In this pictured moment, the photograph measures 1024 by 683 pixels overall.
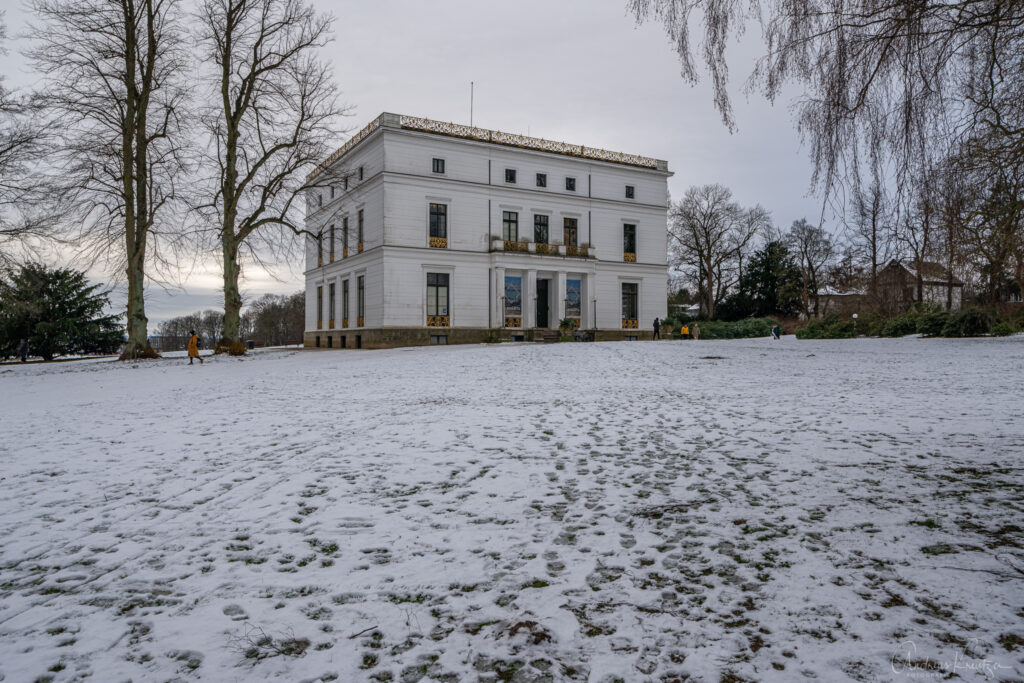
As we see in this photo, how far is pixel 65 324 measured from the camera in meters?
30.5

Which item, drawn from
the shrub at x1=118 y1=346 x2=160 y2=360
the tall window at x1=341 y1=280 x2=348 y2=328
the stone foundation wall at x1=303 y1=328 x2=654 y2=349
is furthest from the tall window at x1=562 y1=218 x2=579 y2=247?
the shrub at x1=118 y1=346 x2=160 y2=360

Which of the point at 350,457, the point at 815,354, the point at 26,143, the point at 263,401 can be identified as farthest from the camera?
the point at 815,354

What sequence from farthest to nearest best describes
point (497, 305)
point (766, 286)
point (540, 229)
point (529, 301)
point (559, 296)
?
point (766, 286)
point (540, 229)
point (559, 296)
point (529, 301)
point (497, 305)

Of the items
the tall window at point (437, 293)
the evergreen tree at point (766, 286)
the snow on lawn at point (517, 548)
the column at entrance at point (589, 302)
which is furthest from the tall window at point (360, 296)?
the evergreen tree at point (766, 286)

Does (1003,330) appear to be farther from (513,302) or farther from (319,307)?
(319,307)

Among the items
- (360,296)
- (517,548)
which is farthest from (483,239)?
(517,548)

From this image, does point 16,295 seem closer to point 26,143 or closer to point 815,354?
point 26,143

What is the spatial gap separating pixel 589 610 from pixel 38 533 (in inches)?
150

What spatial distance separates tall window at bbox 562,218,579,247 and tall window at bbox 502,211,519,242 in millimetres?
3844

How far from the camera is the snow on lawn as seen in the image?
7.58 ft

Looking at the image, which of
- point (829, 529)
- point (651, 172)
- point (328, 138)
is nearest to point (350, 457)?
point (829, 529)

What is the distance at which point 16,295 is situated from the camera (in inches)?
675

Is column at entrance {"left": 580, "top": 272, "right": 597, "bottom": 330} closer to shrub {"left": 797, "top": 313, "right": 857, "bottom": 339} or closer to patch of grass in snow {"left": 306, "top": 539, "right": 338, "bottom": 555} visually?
shrub {"left": 797, "top": 313, "right": 857, "bottom": 339}

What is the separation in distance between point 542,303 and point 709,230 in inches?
987
